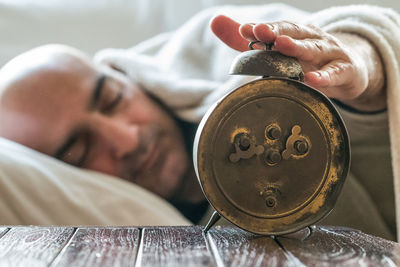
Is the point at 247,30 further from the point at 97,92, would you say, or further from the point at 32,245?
the point at 97,92

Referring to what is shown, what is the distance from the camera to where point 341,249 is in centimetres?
65

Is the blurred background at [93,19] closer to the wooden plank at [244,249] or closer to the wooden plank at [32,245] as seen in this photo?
the wooden plank at [32,245]

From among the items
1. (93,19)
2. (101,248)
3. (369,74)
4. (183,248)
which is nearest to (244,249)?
(183,248)

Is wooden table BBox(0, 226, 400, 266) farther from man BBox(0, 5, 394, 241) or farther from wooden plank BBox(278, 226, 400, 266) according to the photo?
man BBox(0, 5, 394, 241)

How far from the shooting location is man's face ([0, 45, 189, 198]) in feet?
4.17

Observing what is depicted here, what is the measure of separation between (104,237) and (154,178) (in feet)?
2.37

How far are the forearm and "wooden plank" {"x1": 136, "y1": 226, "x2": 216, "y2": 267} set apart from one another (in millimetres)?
443

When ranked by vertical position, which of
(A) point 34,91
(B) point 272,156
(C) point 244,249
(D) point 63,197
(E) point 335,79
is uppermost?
(E) point 335,79

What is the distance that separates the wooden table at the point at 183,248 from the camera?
1.92 ft

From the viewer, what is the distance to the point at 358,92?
32.3 inches

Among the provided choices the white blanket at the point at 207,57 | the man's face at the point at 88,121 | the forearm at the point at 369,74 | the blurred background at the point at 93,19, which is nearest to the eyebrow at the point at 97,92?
the man's face at the point at 88,121

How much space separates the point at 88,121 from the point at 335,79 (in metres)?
0.77

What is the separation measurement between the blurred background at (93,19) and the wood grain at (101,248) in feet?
3.85

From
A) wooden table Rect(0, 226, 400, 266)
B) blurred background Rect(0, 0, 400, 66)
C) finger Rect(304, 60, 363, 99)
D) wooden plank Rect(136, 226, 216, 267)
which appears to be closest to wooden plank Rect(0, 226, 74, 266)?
wooden table Rect(0, 226, 400, 266)
